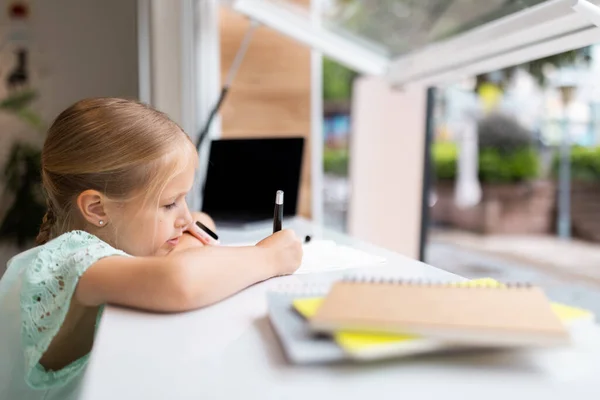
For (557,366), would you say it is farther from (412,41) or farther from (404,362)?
(412,41)

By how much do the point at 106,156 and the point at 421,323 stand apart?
539 mm

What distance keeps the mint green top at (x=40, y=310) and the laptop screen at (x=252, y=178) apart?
79 cm

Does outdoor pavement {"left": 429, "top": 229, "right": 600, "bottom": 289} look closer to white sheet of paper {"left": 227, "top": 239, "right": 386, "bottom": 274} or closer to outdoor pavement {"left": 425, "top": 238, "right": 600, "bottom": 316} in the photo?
outdoor pavement {"left": 425, "top": 238, "right": 600, "bottom": 316}

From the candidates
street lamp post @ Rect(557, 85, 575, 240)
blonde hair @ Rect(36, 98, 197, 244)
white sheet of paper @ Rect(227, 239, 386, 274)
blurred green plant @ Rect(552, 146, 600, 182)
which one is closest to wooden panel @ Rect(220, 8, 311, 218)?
white sheet of paper @ Rect(227, 239, 386, 274)

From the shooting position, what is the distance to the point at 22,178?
8.11 feet

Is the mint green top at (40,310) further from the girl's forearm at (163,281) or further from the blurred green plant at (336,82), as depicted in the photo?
the blurred green plant at (336,82)

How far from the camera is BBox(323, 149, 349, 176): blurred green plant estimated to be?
4.38 meters

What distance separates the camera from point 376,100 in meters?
2.07

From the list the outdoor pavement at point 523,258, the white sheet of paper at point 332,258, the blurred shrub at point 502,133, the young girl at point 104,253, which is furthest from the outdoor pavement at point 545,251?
the young girl at point 104,253

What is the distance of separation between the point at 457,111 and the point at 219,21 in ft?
11.1

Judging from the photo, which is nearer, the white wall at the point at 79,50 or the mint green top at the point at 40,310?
the mint green top at the point at 40,310

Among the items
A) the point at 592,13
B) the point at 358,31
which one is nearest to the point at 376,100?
the point at 358,31

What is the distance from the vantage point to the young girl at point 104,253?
1.87 feet

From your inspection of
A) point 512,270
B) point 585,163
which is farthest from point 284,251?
point 585,163
